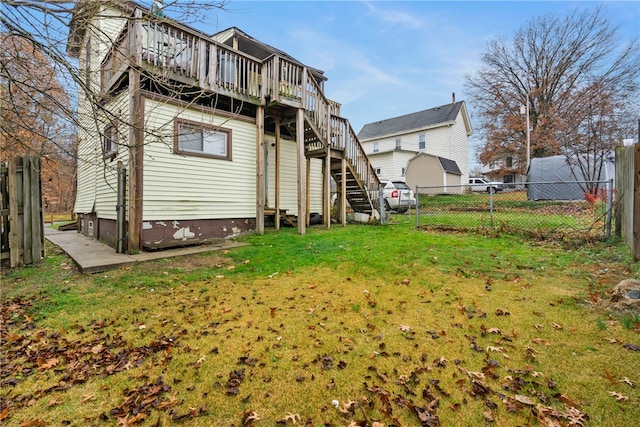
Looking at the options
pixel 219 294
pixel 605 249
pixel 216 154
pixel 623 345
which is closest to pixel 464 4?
pixel 605 249

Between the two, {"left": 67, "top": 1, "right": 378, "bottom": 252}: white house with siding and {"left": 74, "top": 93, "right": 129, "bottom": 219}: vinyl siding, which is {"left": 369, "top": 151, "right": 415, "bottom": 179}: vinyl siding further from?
{"left": 74, "top": 93, "right": 129, "bottom": 219}: vinyl siding

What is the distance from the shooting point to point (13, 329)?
10.5 ft

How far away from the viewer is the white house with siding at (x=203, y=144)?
6.36 metres

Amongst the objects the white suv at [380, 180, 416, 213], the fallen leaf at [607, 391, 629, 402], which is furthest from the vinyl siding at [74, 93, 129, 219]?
the white suv at [380, 180, 416, 213]

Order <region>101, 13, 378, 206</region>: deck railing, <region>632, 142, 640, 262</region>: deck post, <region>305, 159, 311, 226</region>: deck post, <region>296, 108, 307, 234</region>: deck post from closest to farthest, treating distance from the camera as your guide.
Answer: <region>632, 142, 640, 262</region>: deck post, <region>101, 13, 378, 206</region>: deck railing, <region>296, 108, 307, 234</region>: deck post, <region>305, 159, 311, 226</region>: deck post

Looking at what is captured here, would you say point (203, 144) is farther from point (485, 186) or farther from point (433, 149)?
point (433, 149)

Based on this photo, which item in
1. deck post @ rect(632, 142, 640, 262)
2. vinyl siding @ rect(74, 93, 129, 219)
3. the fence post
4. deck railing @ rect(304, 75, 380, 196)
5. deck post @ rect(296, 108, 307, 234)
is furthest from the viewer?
deck railing @ rect(304, 75, 380, 196)

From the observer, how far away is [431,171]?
73.4 feet

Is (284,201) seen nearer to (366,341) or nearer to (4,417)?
(366,341)

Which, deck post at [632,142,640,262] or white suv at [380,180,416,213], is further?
white suv at [380,180,416,213]

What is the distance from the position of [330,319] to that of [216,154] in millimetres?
6063

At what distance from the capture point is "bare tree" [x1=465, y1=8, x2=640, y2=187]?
677 inches

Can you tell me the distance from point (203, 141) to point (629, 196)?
28.4 ft

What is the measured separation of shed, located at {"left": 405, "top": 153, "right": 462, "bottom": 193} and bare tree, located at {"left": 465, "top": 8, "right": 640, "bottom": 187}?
13.2ft
